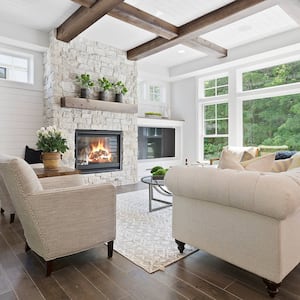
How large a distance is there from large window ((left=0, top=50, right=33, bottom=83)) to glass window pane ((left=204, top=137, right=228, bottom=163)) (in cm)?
458

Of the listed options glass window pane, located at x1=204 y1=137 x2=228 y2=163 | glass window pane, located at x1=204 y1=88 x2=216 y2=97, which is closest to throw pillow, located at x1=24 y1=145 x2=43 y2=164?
glass window pane, located at x1=204 y1=137 x2=228 y2=163

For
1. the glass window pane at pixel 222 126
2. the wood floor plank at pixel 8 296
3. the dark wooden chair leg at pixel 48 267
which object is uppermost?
the glass window pane at pixel 222 126

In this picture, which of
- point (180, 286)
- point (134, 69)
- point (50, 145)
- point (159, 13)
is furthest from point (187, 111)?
point (180, 286)

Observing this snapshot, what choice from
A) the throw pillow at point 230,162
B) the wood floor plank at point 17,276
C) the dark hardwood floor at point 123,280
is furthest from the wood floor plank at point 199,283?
the wood floor plank at point 17,276

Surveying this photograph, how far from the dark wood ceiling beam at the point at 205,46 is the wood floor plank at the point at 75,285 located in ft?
14.5

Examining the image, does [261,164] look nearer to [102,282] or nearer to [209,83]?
[102,282]

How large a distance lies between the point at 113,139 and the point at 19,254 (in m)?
3.55

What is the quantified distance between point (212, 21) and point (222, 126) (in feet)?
10.0

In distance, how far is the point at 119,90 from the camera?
556 cm

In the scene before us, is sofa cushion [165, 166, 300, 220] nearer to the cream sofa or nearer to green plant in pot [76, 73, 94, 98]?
the cream sofa

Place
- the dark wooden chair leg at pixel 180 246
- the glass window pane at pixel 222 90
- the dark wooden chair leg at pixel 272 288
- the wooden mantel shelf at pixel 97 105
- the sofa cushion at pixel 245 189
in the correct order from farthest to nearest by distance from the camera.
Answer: the glass window pane at pixel 222 90 < the wooden mantel shelf at pixel 97 105 < the dark wooden chair leg at pixel 180 246 < the dark wooden chair leg at pixel 272 288 < the sofa cushion at pixel 245 189

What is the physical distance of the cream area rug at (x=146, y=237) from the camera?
6.92 feet

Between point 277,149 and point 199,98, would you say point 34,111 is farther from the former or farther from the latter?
point 277,149

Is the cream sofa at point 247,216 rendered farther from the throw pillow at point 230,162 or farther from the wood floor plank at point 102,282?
the wood floor plank at point 102,282
